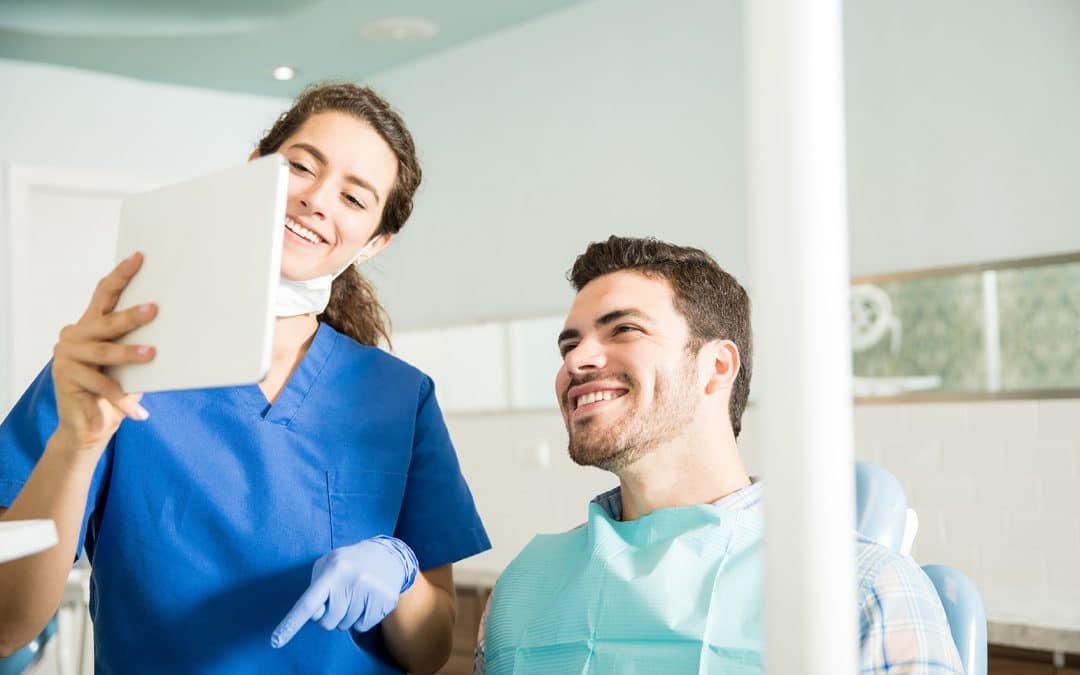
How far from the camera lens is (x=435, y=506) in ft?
4.70

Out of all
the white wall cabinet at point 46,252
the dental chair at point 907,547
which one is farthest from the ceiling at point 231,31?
the dental chair at point 907,547

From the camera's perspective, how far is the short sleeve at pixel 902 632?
45.3 inches

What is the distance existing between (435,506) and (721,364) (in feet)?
1.51

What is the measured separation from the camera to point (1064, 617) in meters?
2.22

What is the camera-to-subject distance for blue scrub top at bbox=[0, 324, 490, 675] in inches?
49.1

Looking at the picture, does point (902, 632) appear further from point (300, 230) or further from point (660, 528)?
point (300, 230)

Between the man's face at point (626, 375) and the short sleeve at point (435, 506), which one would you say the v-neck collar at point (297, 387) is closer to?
the short sleeve at point (435, 506)

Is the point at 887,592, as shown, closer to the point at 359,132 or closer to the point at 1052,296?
the point at 359,132

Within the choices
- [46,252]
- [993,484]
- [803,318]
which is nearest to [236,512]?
[803,318]

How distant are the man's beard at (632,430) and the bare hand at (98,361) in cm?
65

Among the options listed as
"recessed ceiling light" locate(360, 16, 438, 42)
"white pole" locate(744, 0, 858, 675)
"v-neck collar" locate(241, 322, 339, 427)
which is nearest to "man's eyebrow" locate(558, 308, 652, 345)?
"v-neck collar" locate(241, 322, 339, 427)

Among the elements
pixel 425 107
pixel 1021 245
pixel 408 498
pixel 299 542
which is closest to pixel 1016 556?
pixel 1021 245

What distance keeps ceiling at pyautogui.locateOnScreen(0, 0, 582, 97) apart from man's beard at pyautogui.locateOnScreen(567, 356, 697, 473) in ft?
9.25

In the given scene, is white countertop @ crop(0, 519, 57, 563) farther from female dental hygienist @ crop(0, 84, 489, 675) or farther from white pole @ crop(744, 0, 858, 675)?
white pole @ crop(744, 0, 858, 675)
